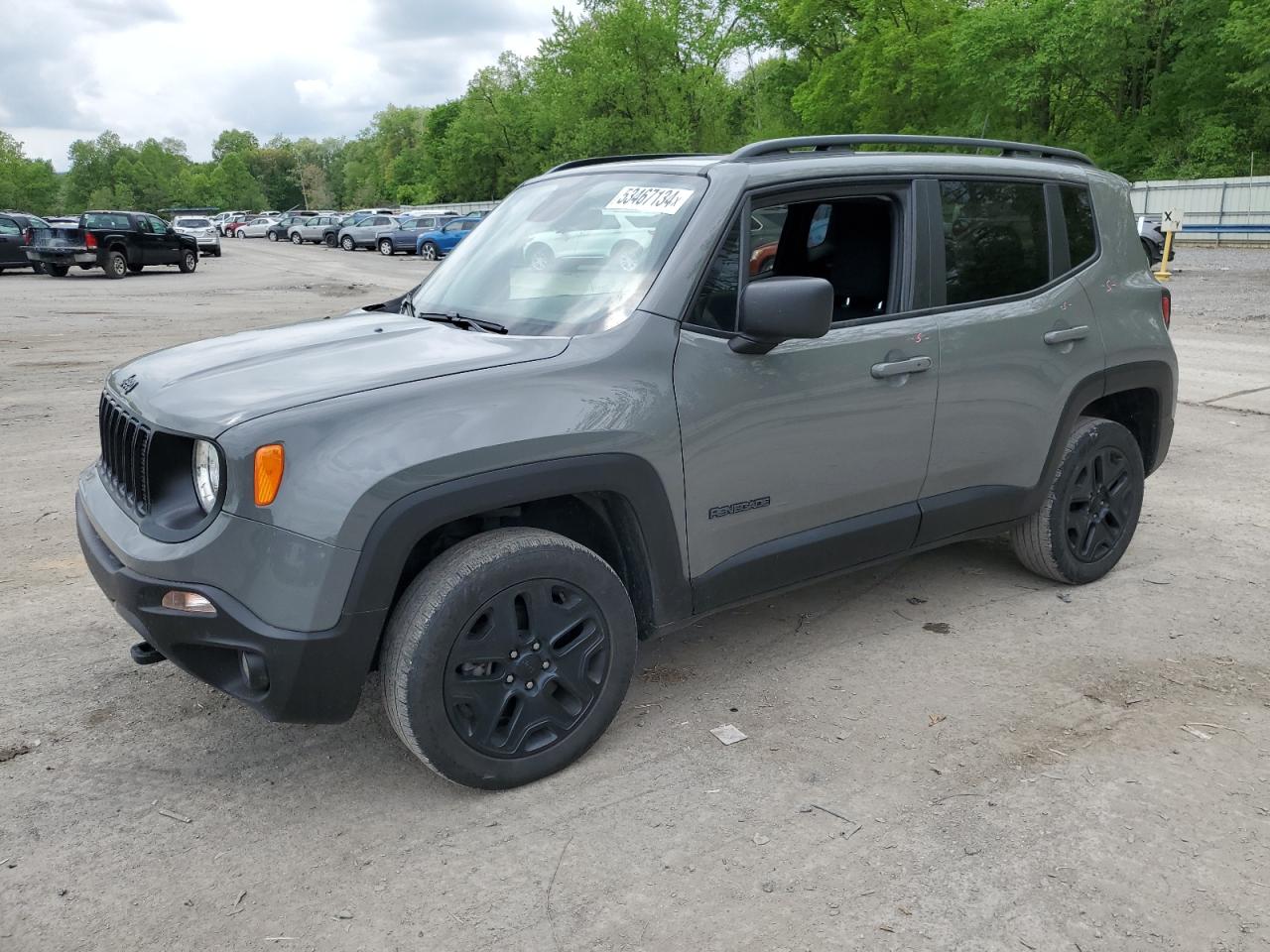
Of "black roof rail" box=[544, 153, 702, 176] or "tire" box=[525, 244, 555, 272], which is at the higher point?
"black roof rail" box=[544, 153, 702, 176]

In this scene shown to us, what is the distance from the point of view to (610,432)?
Answer: 3.10 meters

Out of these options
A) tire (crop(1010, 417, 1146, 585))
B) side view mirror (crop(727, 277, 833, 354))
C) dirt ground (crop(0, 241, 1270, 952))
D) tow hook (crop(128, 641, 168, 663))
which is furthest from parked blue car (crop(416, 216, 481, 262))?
side view mirror (crop(727, 277, 833, 354))

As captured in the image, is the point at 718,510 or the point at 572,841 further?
the point at 718,510

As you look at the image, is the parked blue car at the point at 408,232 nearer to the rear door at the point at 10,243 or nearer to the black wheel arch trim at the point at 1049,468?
the rear door at the point at 10,243

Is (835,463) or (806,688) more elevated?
(835,463)

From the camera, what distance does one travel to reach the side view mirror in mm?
3170

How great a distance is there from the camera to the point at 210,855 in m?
2.87

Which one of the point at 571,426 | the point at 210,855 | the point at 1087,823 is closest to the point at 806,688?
the point at 1087,823

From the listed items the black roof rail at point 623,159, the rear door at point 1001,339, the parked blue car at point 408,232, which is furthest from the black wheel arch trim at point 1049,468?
the parked blue car at point 408,232

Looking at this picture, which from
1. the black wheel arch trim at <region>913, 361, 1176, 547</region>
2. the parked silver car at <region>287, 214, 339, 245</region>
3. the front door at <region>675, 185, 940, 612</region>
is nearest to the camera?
the front door at <region>675, 185, 940, 612</region>

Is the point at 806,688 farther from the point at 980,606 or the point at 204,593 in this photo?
the point at 204,593

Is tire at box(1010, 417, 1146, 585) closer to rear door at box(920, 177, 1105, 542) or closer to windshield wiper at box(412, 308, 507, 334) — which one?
rear door at box(920, 177, 1105, 542)

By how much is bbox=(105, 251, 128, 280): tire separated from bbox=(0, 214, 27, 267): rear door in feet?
8.59

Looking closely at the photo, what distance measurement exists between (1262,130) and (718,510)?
47354 mm
